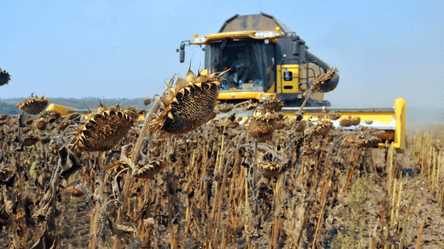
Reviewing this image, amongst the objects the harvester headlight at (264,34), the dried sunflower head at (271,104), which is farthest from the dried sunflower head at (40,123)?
the harvester headlight at (264,34)

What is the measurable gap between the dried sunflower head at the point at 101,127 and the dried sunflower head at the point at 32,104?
7.38 feet

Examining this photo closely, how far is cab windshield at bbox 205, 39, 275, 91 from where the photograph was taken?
30.7 ft

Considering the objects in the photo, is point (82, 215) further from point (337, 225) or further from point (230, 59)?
point (230, 59)

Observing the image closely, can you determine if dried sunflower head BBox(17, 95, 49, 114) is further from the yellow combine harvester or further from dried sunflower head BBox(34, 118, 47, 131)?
the yellow combine harvester

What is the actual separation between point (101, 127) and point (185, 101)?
36 centimetres

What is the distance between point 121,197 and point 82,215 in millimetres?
3418

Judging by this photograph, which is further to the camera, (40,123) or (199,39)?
(199,39)

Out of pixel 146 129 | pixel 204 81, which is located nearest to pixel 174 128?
pixel 146 129

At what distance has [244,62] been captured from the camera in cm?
954

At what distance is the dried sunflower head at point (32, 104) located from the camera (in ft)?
11.5

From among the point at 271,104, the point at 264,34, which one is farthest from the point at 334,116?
the point at 264,34

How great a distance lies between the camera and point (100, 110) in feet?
4.88

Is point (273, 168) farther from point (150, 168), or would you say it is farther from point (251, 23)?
point (251, 23)

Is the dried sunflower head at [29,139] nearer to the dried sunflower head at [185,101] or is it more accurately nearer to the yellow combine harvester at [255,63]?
the dried sunflower head at [185,101]
